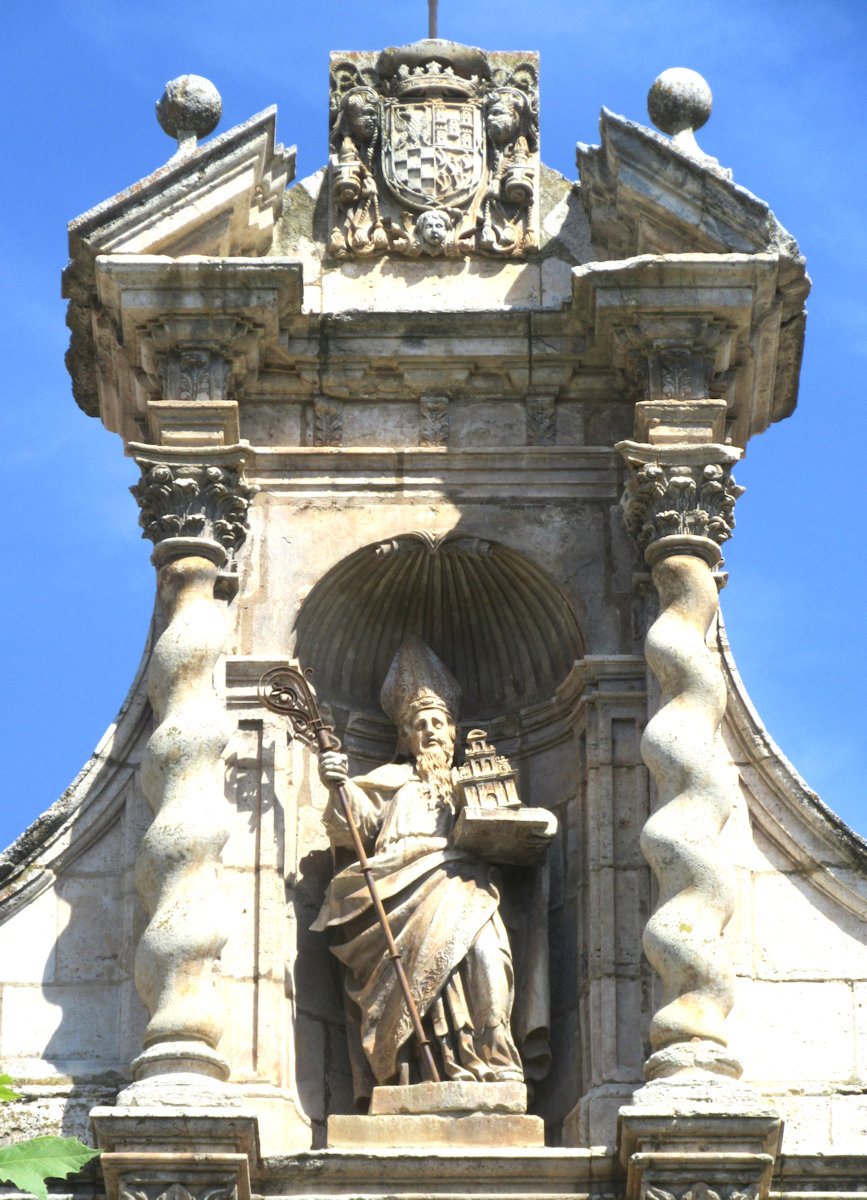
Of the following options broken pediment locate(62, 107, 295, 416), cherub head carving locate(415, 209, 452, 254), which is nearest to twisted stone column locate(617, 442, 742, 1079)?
cherub head carving locate(415, 209, 452, 254)

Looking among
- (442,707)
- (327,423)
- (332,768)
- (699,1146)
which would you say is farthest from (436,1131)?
(327,423)

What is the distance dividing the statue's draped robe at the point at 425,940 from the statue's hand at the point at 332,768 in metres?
0.11

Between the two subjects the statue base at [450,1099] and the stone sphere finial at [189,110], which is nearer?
the statue base at [450,1099]

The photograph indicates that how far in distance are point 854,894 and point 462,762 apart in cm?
201

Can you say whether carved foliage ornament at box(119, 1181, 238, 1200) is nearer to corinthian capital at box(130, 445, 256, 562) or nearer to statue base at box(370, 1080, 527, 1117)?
statue base at box(370, 1080, 527, 1117)

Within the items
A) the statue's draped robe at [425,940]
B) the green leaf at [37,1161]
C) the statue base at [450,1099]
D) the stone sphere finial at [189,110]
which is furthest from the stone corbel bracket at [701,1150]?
the stone sphere finial at [189,110]

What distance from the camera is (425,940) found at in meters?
14.1

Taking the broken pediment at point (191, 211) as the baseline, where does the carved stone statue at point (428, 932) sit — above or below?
below

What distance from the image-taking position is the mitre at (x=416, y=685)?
594 inches

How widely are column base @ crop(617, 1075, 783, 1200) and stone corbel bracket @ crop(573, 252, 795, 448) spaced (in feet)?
11.3

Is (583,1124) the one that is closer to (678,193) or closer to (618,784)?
(618,784)

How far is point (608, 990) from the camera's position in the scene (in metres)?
14.0

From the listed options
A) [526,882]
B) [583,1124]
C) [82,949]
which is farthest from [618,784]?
[82,949]

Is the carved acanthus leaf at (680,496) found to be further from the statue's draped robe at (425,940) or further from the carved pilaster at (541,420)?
the statue's draped robe at (425,940)
